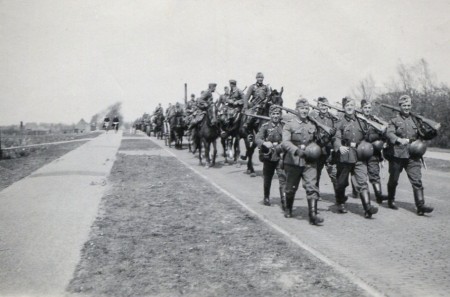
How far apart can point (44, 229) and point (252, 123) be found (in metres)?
8.64

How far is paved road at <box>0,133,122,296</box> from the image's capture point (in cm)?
496

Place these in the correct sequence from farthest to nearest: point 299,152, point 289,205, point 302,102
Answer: point 289,205 < point 302,102 < point 299,152

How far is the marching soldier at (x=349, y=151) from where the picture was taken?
8.53 meters

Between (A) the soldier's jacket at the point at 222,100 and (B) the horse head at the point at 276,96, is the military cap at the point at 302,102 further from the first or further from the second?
(A) the soldier's jacket at the point at 222,100

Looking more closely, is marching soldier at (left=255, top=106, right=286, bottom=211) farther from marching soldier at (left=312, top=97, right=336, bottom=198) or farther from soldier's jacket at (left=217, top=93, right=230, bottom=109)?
soldier's jacket at (left=217, top=93, right=230, bottom=109)

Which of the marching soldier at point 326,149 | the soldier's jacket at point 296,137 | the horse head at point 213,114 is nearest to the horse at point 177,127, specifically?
the horse head at point 213,114

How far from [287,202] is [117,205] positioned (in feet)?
11.1

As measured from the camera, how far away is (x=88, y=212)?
825 centimetres

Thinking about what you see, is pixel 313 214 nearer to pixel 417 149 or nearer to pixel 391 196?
pixel 391 196

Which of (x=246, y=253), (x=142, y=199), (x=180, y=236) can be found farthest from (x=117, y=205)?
(x=246, y=253)

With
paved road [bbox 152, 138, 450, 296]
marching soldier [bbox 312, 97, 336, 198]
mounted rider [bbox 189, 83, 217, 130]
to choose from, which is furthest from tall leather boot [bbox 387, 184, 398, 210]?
mounted rider [bbox 189, 83, 217, 130]

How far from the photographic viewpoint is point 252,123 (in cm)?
1453

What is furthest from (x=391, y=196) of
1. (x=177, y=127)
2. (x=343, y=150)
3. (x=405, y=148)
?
(x=177, y=127)

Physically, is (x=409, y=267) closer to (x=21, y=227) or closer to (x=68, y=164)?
(x=21, y=227)
